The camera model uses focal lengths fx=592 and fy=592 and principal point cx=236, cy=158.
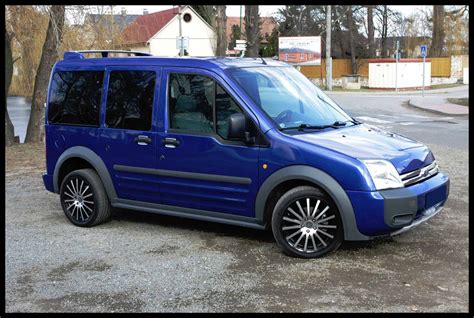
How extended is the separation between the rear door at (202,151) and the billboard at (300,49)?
4049 cm

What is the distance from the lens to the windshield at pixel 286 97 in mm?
5637

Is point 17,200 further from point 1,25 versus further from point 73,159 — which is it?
point 1,25

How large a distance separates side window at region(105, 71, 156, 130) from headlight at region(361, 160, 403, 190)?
7.64ft

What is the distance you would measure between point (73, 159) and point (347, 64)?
157 ft

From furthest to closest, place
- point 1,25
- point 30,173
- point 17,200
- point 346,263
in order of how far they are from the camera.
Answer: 1. point 1,25
2. point 30,173
3. point 17,200
4. point 346,263

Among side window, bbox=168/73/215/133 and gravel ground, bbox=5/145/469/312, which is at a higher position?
side window, bbox=168/73/215/133

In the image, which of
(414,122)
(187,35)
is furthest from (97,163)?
(187,35)

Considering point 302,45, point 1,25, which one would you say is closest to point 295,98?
point 1,25

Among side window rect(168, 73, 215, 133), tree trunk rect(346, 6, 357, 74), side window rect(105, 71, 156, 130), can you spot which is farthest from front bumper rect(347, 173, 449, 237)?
tree trunk rect(346, 6, 357, 74)

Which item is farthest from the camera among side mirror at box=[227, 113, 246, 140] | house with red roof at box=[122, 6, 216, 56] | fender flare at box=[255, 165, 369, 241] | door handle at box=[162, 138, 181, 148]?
house with red roof at box=[122, 6, 216, 56]

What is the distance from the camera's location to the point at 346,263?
509 cm

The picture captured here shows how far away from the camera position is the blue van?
16.6 ft

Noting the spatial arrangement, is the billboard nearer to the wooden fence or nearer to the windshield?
the wooden fence

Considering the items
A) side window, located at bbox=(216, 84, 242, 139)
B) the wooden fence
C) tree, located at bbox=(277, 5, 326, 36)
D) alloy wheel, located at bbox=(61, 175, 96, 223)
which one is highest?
tree, located at bbox=(277, 5, 326, 36)
